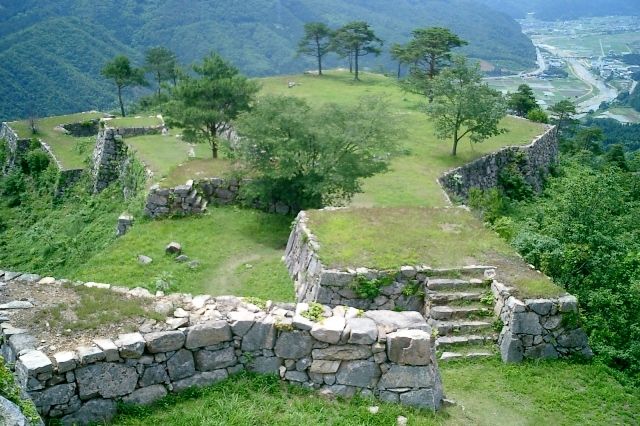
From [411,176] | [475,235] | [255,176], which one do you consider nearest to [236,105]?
[255,176]

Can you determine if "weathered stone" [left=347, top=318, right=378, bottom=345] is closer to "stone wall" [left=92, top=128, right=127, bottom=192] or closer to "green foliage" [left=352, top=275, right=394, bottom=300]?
"green foliage" [left=352, top=275, right=394, bottom=300]

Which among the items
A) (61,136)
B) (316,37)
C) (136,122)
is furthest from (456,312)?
(316,37)

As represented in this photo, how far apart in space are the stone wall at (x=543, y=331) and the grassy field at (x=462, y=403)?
0.88 ft

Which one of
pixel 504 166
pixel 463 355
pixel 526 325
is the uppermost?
pixel 526 325

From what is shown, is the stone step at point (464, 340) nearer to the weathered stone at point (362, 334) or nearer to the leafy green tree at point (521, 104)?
Answer: the weathered stone at point (362, 334)

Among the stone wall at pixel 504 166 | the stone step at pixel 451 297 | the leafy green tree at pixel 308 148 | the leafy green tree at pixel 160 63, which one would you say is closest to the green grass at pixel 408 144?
the stone wall at pixel 504 166

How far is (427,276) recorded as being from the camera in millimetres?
12547

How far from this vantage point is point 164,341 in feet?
24.4

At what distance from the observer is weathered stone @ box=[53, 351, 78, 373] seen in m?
6.80

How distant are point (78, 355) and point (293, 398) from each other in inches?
108

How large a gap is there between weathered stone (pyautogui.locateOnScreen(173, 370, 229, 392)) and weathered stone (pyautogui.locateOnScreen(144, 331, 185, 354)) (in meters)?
0.48

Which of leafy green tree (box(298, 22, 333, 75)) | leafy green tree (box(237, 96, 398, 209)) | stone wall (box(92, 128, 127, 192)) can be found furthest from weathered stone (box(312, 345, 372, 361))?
leafy green tree (box(298, 22, 333, 75))

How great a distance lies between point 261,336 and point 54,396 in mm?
2562

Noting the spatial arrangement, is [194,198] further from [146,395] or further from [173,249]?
[146,395]
